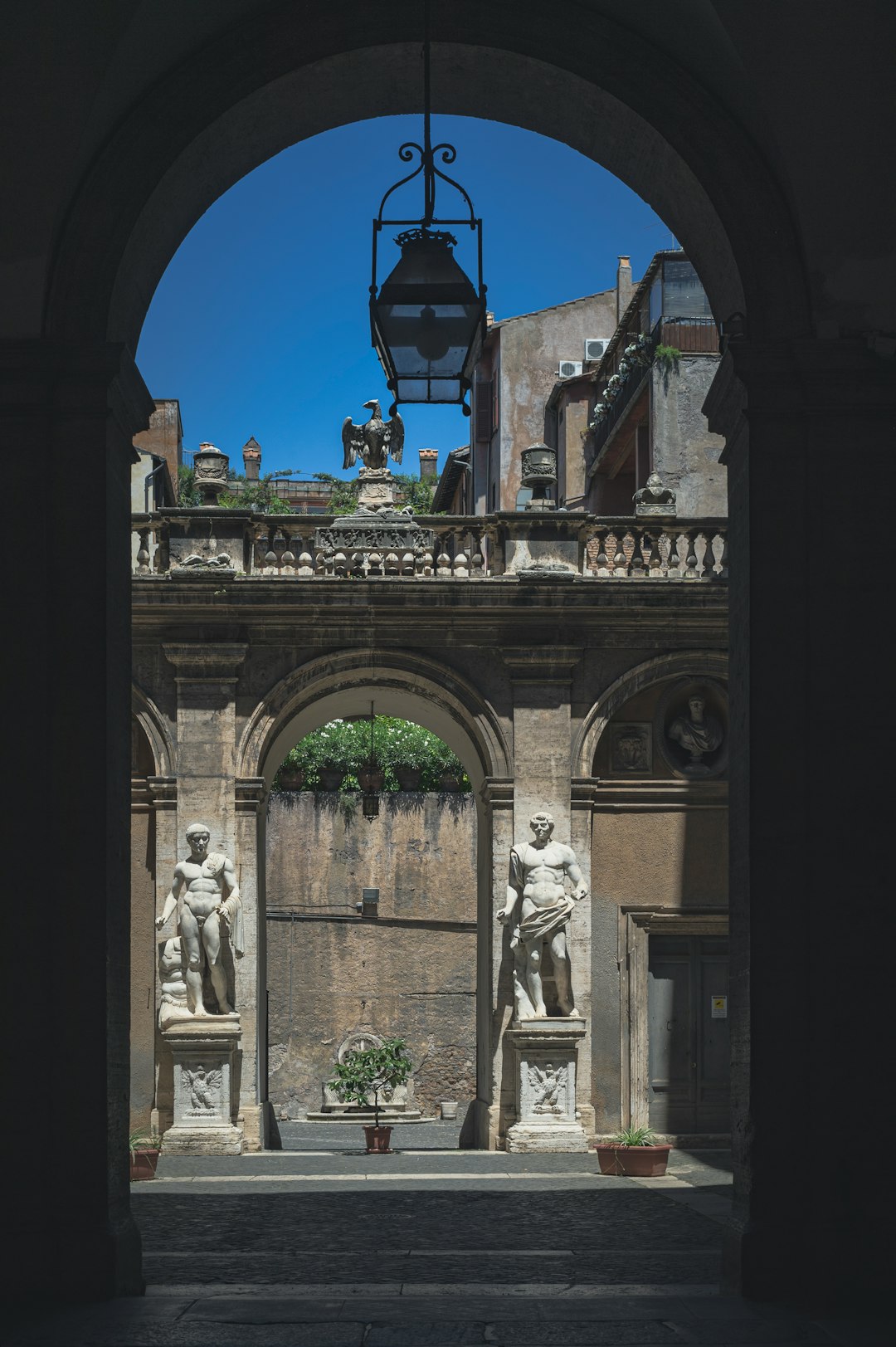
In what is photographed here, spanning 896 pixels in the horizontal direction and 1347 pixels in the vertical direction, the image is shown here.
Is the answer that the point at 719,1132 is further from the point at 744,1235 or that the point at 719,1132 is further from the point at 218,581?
the point at 744,1235

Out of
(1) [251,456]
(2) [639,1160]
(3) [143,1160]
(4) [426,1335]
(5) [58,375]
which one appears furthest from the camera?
(1) [251,456]

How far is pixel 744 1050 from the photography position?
6406mm

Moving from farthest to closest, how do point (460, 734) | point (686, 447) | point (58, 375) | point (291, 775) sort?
point (291, 775), point (686, 447), point (460, 734), point (58, 375)

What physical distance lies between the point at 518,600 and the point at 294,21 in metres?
10.4

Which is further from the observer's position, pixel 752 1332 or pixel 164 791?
pixel 164 791

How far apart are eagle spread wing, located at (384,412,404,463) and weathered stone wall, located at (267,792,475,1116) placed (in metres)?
7.95

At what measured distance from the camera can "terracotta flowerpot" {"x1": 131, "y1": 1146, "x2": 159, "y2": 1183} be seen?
14062 mm

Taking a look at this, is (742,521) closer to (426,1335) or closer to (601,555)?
(426,1335)

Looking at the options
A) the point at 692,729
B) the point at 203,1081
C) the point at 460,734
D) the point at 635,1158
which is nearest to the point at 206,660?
the point at 460,734

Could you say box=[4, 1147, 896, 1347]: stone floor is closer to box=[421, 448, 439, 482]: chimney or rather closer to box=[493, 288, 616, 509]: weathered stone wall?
box=[493, 288, 616, 509]: weathered stone wall

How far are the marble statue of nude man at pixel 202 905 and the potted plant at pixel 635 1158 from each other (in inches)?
152

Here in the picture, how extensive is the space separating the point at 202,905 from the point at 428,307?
31.7ft

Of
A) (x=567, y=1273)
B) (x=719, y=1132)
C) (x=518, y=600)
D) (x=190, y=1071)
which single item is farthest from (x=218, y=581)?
(x=567, y=1273)

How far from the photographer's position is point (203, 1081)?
1623 centimetres
